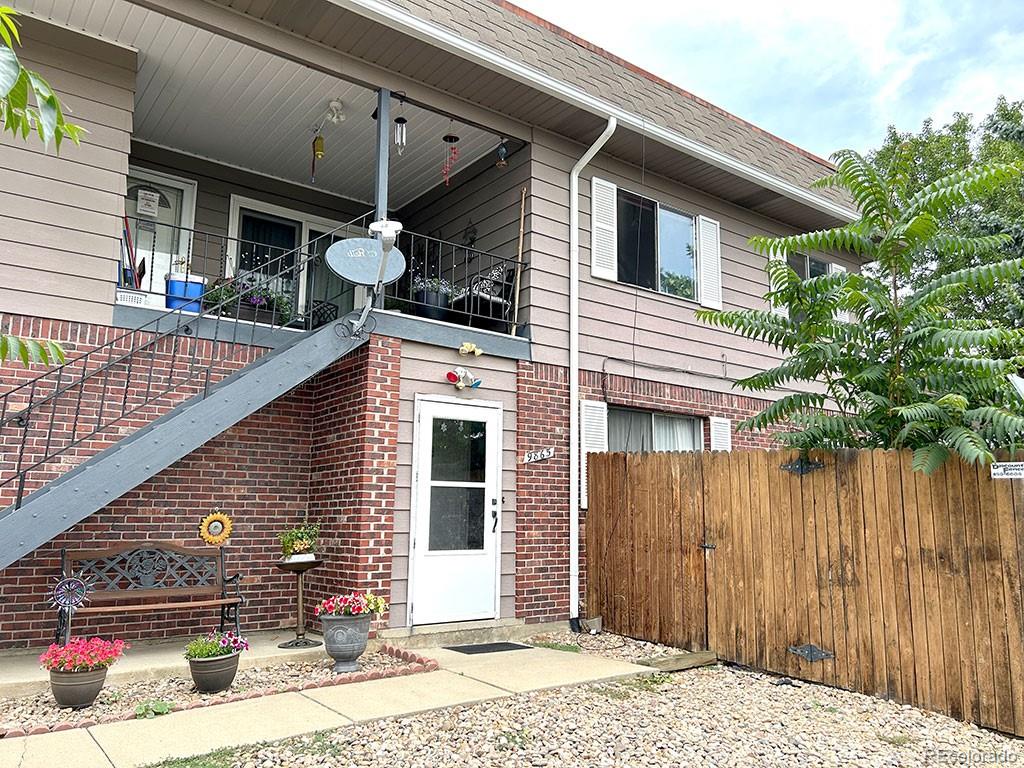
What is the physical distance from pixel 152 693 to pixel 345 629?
126 centimetres

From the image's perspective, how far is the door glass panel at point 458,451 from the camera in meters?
6.69

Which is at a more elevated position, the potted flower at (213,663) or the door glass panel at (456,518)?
the door glass panel at (456,518)

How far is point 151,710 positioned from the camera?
4289mm

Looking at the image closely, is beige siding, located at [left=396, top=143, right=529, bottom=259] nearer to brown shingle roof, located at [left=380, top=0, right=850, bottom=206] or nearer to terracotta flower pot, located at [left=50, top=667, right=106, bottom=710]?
brown shingle roof, located at [left=380, top=0, right=850, bottom=206]

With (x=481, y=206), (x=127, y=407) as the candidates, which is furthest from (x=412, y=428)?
(x=481, y=206)

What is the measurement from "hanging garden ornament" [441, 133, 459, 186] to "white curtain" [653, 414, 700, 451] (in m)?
3.60

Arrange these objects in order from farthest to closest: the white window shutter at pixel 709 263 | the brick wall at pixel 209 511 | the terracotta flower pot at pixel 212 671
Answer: the white window shutter at pixel 709 263
the brick wall at pixel 209 511
the terracotta flower pot at pixel 212 671

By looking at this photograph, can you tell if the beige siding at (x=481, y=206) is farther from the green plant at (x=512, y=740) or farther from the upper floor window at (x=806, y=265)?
the green plant at (x=512, y=740)

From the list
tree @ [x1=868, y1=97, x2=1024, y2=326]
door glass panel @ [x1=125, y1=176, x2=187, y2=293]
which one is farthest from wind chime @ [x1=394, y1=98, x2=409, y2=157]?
tree @ [x1=868, y1=97, x2=1024, y2=326]

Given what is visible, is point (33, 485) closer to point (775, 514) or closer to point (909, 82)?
point (775, 514)

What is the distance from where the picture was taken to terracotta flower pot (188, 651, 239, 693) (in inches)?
187

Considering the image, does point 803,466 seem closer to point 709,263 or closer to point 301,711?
point 301,711

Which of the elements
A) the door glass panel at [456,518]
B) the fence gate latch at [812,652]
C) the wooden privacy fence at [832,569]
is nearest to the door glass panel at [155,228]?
the door glass panel at [456,518]

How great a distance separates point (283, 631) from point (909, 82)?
1436 inches
